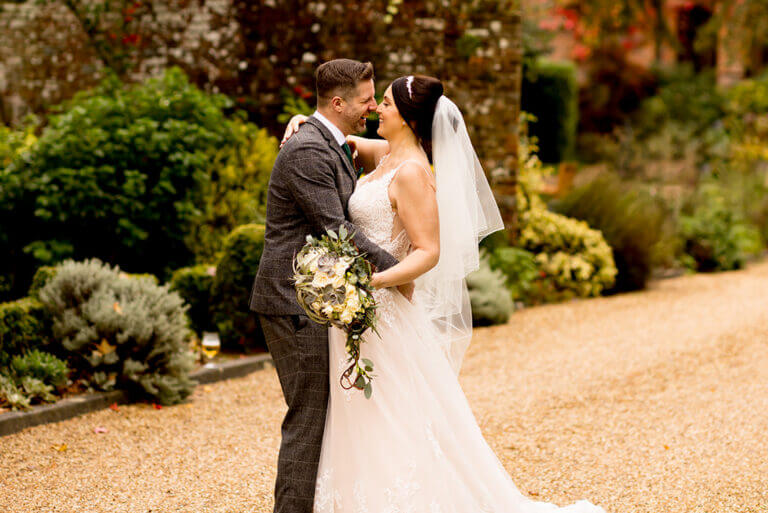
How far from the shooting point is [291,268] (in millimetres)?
3150

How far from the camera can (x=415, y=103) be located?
321 centimetres

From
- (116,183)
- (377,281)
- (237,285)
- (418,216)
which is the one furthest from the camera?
(116,183)

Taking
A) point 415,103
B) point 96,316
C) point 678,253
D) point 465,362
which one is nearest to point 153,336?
point 96,316

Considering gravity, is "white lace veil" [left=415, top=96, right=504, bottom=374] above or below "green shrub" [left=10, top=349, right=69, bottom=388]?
above

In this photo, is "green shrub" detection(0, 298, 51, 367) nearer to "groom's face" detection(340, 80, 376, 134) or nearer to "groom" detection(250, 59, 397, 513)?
"groom" detection(250, 59, 397, 513)

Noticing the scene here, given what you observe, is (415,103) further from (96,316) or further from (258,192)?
(258,192)

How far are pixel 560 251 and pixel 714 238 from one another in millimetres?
2997

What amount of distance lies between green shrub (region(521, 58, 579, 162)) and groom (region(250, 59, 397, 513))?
12.4m

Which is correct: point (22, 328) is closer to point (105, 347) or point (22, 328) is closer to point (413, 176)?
point (105, 347)

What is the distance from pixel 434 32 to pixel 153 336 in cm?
465

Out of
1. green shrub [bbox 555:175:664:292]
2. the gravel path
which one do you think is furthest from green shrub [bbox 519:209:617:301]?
the gravel path

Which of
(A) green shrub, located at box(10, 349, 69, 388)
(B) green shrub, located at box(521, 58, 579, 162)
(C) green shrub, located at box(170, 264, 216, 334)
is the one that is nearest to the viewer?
(A) green shrub, located at box(10, 349, 69, 388)

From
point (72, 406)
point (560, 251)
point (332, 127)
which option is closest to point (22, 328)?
point (72, 406)

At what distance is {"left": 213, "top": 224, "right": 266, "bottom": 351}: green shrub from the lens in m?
6.40
